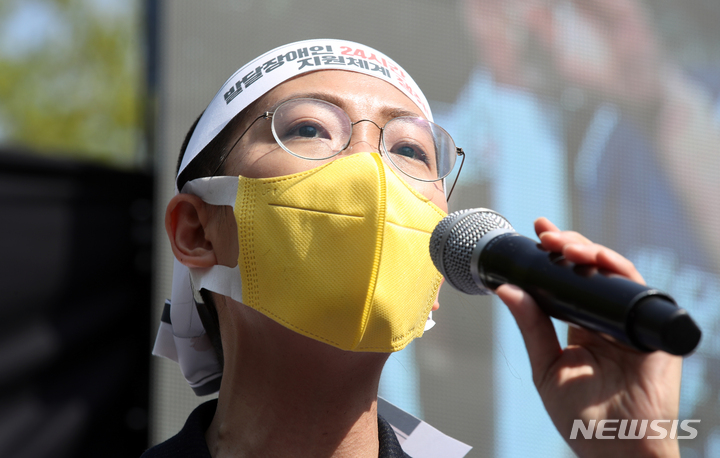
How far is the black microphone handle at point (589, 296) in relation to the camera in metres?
0.84

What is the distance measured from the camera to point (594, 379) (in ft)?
3.77

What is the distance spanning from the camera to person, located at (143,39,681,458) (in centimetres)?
144

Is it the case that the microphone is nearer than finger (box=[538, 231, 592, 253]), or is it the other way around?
the microphone

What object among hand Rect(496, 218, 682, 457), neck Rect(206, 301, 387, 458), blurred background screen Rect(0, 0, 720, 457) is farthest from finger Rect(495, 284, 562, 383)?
blurred background screen Rect(0, 0, 720, 457)

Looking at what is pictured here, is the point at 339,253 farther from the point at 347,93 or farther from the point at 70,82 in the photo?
the point at 70,82

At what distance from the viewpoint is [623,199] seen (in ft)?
12.0

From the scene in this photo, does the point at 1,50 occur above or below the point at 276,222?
above

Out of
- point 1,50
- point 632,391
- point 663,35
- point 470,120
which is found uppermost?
point 1,50

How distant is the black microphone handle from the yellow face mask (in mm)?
358

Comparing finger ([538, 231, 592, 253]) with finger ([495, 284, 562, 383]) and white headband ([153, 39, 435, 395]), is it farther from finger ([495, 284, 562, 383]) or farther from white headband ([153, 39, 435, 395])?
white headband ([153, 39, 435, 395])

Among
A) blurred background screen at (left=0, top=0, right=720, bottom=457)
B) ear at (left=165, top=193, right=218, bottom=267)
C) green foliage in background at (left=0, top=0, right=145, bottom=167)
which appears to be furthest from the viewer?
green foliage in background at (left=0, top=0, right=145, bottom=167)

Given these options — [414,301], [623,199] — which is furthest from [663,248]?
[414,301]

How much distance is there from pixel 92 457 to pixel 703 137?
152 inches

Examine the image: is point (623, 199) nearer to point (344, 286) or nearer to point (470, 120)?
point (470, 120)
